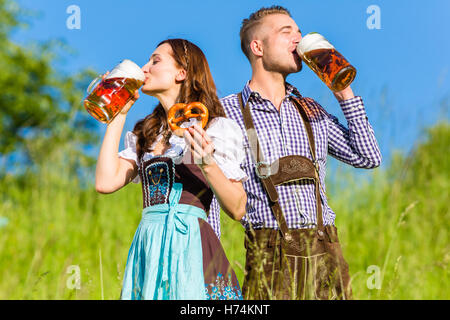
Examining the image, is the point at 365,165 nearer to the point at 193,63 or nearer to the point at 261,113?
the point at 261,113

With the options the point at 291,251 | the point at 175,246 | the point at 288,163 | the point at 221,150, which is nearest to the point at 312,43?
the point at 288,163

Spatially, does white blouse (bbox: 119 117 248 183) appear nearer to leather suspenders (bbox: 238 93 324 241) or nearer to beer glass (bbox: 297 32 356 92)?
leather suspenders (bbox: 238 93 324 241)

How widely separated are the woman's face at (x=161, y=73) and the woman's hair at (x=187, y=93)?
0.03m

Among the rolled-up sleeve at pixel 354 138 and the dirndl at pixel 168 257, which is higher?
the rolled-up sleeve at pixel 354 138

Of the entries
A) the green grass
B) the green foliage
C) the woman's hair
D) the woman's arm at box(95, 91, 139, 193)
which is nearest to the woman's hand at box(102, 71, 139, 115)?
the woman's arm at box(95, 91, 139, 193)

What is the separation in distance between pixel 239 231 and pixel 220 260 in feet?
10.2

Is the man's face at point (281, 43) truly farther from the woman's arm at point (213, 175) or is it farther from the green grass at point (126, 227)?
the green grass at point (126, 227)

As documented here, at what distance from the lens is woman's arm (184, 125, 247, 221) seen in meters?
1.67

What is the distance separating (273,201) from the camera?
223 centimetres

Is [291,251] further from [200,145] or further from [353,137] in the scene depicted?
[200,145]

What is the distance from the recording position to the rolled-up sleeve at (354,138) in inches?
90.4

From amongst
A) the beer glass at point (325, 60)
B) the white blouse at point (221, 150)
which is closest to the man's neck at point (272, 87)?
the beer glass at point (325, 60)

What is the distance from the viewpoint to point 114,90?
1970mm
